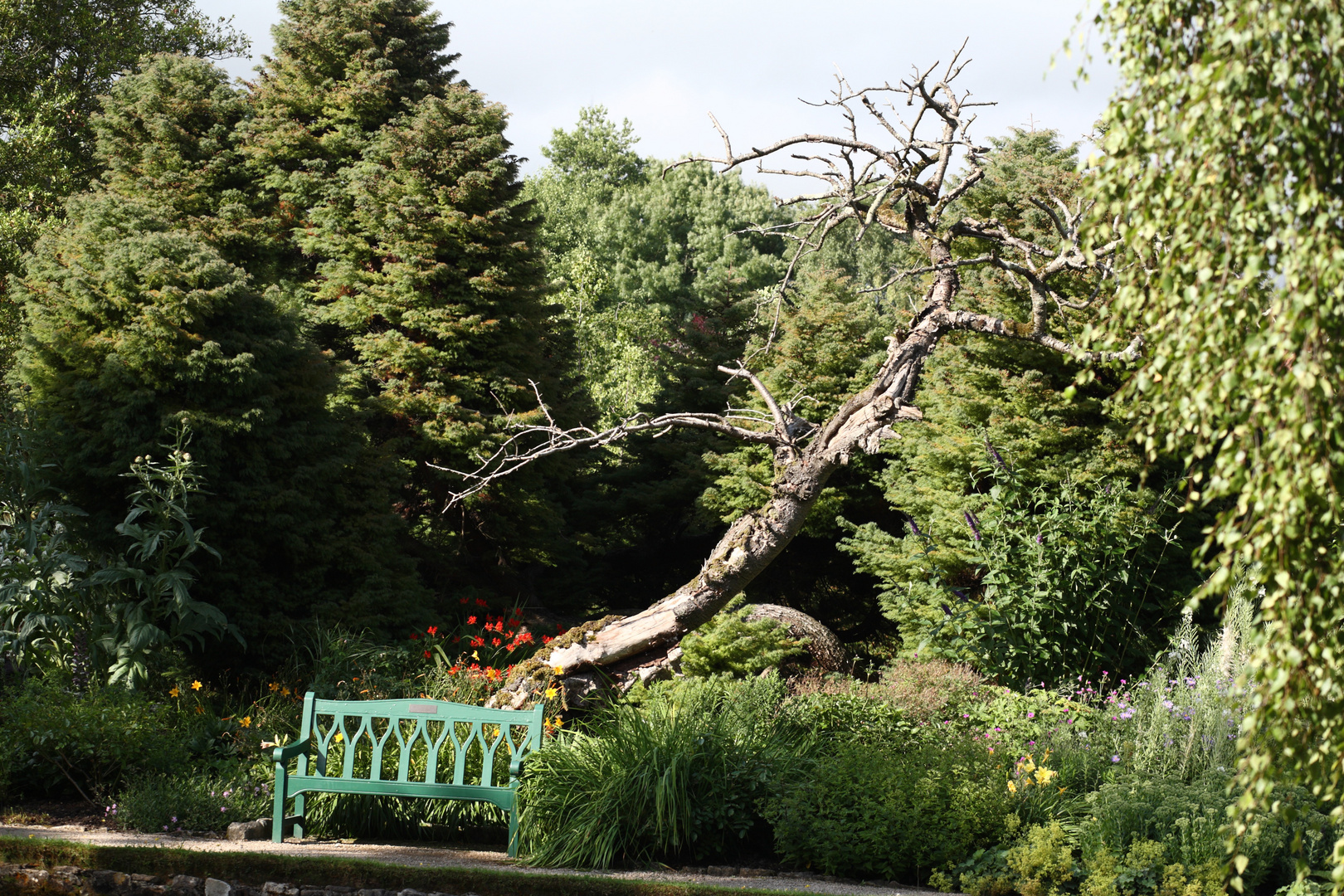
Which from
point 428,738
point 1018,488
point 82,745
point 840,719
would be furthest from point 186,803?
point 1018,488

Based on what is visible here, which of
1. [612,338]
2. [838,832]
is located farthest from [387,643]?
[612,338]

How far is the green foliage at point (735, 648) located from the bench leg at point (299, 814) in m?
3.09

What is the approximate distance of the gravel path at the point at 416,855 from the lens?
4.31 metres

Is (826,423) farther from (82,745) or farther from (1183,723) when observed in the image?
(82,745)

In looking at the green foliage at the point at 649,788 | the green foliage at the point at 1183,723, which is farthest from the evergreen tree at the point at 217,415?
the green foliage at the point at 1183,723

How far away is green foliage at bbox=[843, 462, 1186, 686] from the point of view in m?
6.75

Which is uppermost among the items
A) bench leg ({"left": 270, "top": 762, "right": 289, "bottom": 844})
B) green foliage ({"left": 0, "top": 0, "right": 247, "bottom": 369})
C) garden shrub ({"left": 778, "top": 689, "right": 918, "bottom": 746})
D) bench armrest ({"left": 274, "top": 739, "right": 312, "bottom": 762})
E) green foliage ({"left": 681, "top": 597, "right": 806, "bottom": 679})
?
green foliage ({"left": 0, "top": 0, "right": 247, "bottom": 369})

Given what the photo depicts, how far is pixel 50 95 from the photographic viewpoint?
1235 centimetres

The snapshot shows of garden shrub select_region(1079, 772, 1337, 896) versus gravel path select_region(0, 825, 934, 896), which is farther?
gravel path select_region(0, 825, 934, 896)

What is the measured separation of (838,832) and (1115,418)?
15.9 feet

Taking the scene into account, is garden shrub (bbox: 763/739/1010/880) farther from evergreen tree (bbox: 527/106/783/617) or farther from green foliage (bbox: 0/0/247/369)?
green foliage (bbox: 0/0/247/369)

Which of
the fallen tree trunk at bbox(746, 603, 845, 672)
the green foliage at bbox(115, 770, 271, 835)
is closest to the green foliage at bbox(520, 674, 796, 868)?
the green foliage at bbox(115, 770, 271, 835)

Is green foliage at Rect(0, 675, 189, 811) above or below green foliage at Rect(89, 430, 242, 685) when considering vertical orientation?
below

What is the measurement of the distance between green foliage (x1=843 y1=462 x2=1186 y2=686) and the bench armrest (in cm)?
429
